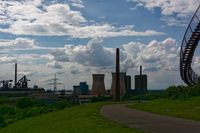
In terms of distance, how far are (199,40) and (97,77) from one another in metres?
46.8

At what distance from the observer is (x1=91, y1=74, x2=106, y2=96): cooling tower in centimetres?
9344

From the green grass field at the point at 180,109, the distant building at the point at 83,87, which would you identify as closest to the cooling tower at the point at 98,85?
the distant building at the point at 83,87

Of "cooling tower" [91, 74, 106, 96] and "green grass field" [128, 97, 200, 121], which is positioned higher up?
"cooling tower" [91, 74, 106, 96]

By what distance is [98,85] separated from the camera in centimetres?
9512

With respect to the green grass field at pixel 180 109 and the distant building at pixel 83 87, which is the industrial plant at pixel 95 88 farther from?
the green grass field at pixel 180 109

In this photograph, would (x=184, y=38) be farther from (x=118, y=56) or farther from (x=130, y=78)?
(x=130, y=78)

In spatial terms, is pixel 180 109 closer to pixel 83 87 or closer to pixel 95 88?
pixel 95 88

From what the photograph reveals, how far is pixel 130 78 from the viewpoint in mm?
114438

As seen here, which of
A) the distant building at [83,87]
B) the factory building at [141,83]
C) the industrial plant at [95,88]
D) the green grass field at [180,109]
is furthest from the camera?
the distant building at [83,87]

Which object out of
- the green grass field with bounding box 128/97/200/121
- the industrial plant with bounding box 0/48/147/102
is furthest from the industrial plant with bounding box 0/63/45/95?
the green grass field with bounding box 128/97/200/121

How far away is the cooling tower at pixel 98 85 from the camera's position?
3679 inches

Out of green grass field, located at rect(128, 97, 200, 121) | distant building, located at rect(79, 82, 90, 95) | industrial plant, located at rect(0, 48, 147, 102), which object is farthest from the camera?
distant building, located at rect(79, 82, 90, 95)

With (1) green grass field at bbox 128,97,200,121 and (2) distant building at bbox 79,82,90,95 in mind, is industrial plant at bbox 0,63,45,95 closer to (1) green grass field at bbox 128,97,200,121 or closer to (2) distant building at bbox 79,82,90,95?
(2) distant building at bbox 79,82,90,95

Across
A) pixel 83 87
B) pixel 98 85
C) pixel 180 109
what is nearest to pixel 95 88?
pixel 98 85
